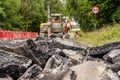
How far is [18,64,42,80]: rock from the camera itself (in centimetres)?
823

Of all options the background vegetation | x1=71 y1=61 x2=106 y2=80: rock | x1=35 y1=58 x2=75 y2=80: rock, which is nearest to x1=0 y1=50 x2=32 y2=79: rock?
x1=35 y1=58 x2=75 y2=80: rock

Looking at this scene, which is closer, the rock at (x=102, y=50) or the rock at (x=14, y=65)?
the rock at (x=14, y=65)

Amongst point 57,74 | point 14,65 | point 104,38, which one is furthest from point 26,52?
point 104,38

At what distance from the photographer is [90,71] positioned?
25.3 ft

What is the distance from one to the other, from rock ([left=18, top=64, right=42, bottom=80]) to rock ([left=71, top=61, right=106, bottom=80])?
778 mm

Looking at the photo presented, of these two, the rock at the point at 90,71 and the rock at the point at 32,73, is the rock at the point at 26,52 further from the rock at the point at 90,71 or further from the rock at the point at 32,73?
the rock at the point at 90,71

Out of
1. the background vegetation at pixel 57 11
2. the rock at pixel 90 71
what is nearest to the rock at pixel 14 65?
the rock at pixel 90 71

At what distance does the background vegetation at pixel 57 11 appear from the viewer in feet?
138

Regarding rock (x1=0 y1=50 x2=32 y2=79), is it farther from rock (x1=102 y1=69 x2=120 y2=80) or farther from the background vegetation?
the background vegetation

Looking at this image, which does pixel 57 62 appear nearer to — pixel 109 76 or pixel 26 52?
pixel 26 52

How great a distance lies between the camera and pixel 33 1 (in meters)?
96.3

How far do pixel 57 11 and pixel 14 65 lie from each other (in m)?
111

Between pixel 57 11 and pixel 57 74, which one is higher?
pixel 57 74

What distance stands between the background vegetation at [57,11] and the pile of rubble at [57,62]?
28855 mm
